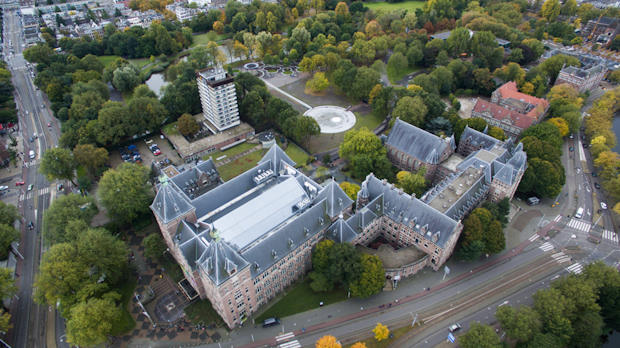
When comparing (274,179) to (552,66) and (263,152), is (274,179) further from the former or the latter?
(552,66)

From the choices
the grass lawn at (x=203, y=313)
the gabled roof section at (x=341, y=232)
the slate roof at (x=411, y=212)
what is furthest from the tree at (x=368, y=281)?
the grass lawn at (x=203, y=313)

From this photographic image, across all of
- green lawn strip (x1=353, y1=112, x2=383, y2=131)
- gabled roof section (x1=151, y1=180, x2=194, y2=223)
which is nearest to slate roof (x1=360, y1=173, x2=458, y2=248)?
gabled roof section (x1=151, y1=180, x2=194, y2=223)

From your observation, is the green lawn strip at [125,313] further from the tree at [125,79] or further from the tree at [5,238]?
the tree at [125,79]

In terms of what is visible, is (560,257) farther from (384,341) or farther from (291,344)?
(291,344)

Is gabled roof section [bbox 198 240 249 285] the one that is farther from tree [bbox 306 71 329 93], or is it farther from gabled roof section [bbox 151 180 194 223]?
tree [bbox 306 71 329 93]

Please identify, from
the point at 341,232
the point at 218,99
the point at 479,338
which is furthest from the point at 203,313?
the point at 218,99

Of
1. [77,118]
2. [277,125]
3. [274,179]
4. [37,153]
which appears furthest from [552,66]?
[37,153]
